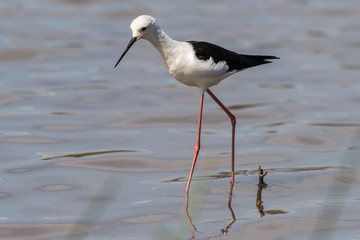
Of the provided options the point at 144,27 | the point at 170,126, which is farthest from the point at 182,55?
the point at 170,126

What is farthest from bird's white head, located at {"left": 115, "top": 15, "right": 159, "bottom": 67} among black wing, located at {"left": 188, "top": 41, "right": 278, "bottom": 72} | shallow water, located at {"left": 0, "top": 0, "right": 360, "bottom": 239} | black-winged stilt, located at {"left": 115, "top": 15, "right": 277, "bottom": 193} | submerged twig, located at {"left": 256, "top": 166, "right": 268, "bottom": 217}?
submerged twig, located at {"left": 256, "top": 166, "right": 268, "bottom": 217}

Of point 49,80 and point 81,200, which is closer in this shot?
point 81,200

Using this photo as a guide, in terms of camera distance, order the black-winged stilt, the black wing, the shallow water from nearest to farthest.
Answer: the shallow water
the black-winged stilt
the black wing

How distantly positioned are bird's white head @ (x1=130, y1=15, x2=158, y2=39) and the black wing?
43 centimetres

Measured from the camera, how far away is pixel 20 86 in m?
11.2

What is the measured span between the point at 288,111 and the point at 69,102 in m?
2.98

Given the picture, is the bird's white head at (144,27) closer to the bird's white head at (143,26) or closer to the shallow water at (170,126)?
the bird's white head at (143,26)

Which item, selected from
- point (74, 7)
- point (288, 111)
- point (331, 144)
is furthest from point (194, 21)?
point (331, 144)

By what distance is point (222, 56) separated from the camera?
22.7 feet

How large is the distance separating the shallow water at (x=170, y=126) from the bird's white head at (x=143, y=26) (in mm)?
1327

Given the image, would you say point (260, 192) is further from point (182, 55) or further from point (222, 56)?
point (182, 55)

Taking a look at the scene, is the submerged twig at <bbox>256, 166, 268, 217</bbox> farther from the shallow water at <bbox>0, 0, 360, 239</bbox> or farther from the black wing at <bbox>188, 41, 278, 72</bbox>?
the black wing at <bbox>188, 41, 278, 72</bbox>

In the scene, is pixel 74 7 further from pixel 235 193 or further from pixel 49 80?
pixel 235 193

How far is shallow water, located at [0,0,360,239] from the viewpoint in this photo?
20.8ft
